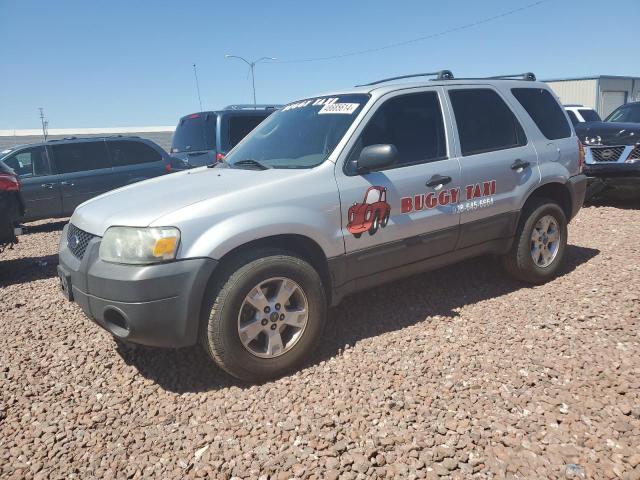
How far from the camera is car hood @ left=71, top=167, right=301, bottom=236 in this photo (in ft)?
9.31

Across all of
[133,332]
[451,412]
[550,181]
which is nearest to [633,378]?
[451,412]

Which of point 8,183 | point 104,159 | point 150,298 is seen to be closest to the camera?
point 150,298

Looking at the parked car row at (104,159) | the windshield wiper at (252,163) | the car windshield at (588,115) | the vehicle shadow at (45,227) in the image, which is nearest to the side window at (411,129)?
the windshield wiper at (252,163)

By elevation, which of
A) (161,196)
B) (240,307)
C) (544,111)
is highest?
(544,111)

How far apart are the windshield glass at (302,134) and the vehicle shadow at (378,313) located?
137 cm

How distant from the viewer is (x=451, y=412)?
2633 millimetres

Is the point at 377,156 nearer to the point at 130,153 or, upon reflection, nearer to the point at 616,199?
the point at 130,153

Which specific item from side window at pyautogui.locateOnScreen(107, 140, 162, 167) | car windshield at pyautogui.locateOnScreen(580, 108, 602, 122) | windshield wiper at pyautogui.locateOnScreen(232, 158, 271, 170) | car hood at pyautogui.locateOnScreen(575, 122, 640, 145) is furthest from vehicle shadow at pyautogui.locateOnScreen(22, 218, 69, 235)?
car windshield at pyautogui.locateOnScreen(580, 108, 602, 122)

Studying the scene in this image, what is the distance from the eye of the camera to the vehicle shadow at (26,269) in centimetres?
575

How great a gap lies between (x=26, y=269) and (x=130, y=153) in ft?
12.3

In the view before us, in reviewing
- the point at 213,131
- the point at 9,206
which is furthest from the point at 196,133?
the point at 9,206

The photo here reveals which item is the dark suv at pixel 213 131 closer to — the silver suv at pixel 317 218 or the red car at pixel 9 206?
the red car at pixel 9 206

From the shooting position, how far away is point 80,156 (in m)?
9.04

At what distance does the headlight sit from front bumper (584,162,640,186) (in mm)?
7592
